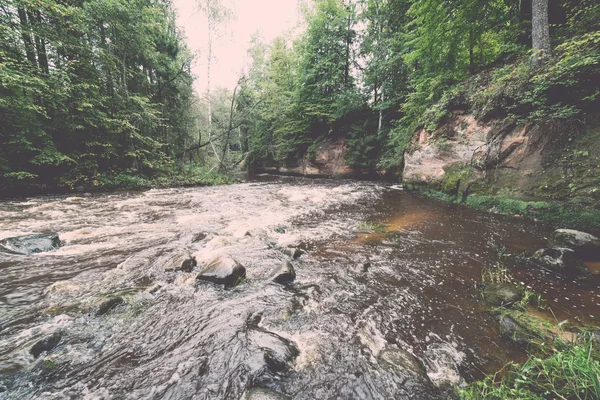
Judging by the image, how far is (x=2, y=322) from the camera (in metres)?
2.41

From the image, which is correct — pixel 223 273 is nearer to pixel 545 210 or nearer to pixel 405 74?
pixel 545 210

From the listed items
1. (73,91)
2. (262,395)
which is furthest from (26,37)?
(262,395)

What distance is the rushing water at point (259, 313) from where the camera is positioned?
187cm

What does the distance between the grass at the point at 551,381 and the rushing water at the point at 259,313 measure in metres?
0.16

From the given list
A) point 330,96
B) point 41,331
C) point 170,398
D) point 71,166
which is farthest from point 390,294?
point 330,96

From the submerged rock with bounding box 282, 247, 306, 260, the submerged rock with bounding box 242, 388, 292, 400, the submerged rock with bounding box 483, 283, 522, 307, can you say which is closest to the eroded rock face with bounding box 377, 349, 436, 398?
the submerged rock with bounding box 242, 388, 292, 400

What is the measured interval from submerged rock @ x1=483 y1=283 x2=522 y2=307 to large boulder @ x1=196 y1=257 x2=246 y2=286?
11.3 ft

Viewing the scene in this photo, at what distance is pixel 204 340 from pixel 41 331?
5.43 feet

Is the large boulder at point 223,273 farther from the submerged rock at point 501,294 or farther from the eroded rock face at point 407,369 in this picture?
the submerged rock at point 501,294

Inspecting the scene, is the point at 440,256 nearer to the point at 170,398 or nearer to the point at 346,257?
the point at 346,257

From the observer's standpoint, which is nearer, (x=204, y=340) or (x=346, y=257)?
(x=204, y=340)

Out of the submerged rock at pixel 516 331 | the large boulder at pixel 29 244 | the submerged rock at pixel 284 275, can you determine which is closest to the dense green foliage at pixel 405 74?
the submerged rock at pixel 516 331

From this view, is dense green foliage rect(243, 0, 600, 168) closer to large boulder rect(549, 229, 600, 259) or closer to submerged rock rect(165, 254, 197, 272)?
large boulder rect(549, 229, 600, 259)

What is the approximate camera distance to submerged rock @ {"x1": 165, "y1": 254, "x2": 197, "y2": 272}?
12.0ft
